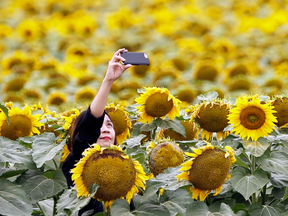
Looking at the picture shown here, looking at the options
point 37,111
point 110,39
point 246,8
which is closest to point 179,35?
point 110,39

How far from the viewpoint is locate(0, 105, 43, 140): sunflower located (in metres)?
2.68

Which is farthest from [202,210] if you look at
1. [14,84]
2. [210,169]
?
[14,84]

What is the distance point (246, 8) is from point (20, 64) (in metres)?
4.56

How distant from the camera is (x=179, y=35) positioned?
807cm

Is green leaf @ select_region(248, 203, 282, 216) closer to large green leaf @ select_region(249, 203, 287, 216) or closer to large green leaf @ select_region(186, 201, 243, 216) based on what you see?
large green leaf @ select_region(249, 203, 287, 216)

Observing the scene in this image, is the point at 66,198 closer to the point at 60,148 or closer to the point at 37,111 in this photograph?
the point at 60,148

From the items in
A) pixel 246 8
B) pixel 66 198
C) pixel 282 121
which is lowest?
pixel 66 198

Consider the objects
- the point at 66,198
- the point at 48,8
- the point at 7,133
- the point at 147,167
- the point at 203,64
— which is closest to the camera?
the point at 66,198

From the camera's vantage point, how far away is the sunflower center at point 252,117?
2301mm

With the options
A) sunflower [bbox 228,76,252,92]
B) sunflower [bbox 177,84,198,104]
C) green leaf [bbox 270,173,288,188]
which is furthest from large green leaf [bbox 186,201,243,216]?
sunflower [bbox 228,76,252,92]

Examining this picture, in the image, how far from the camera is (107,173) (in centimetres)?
191

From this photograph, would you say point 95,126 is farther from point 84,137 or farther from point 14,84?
point 14,84

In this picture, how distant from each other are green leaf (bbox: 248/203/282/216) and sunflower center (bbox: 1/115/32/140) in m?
1.06

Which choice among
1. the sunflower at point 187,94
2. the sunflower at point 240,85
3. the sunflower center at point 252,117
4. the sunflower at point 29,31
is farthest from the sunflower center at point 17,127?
the sunflower at point 29,31
